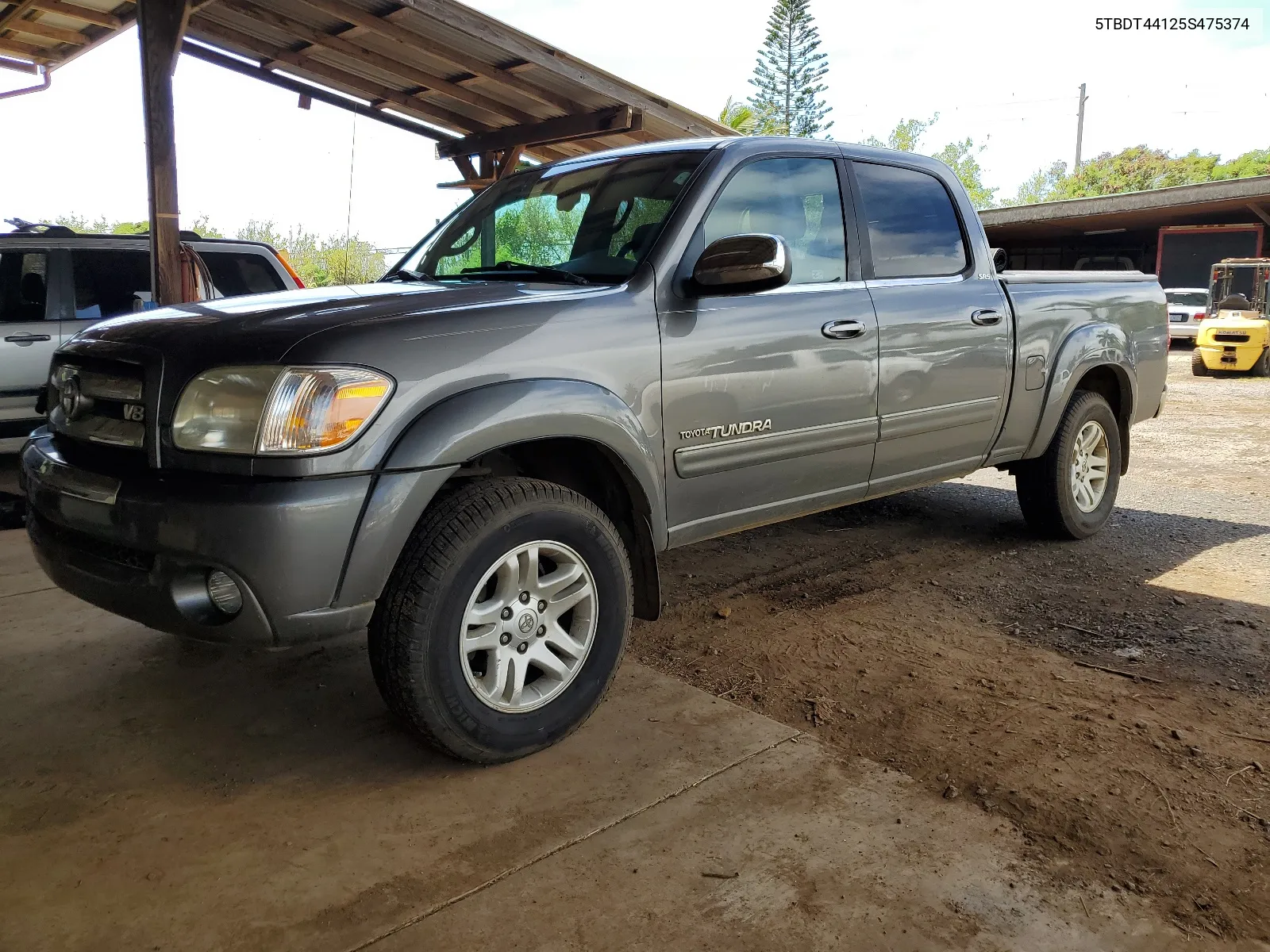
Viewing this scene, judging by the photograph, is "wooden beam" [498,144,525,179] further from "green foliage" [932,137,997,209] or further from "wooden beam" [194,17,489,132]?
"green foliage" [932,137,997,209]

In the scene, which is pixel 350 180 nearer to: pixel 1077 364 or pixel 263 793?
pixel 1077 364

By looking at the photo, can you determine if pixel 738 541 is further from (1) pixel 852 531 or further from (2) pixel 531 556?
(2) pixel 531 556

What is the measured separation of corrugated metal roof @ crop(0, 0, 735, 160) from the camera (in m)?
7.47

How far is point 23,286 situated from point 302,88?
377cm

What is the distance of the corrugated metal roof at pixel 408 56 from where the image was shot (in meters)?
7.47

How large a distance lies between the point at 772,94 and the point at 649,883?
45.3 m

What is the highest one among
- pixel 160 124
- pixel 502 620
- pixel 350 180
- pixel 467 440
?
pixel 160 124

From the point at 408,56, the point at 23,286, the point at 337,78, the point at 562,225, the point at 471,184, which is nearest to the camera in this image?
the point at 562,225

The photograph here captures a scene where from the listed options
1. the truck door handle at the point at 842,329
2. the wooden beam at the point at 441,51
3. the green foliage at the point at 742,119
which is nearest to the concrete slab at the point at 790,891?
the truck door handle at the point at 842,329

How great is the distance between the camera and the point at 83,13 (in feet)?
28.0

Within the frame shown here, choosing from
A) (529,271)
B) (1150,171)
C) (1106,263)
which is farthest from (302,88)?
(1150,171)

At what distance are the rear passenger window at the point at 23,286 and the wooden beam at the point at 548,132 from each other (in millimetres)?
4472

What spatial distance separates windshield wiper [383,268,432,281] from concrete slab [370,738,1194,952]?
2.27 meters

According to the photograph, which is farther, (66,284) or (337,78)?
(337,78)
